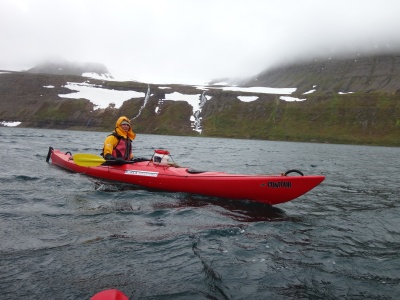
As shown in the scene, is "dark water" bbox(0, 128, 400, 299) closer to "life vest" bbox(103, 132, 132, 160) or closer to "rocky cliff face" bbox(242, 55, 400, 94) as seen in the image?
"life vest" bbox(103, 132, 132, 160)

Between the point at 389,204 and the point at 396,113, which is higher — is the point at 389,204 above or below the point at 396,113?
below

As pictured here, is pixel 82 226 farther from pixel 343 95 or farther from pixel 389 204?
pixel 343 95

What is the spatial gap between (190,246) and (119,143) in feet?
26.4

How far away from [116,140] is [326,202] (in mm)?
8946

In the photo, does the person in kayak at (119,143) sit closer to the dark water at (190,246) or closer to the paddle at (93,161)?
the paddle at (93,161)

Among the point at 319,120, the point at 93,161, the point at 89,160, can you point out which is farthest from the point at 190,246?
the point at 319,120

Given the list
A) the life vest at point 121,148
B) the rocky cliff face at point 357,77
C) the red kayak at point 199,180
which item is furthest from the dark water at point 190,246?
the rocky cliff face at point 357,77

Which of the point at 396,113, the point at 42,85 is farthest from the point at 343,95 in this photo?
the point at 42,85

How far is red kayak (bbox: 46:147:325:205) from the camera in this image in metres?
10.7

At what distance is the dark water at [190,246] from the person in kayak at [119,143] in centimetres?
183

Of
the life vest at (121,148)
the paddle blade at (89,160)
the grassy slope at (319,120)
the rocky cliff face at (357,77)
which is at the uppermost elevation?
the rocky cliff face at (357,77)

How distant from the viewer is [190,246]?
7582 mm

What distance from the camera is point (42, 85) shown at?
119500 mm

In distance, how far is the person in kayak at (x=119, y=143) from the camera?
14.1 metres
